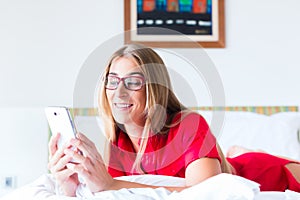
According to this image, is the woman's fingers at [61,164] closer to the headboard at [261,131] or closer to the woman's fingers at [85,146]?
the woman's fingers at [85,146]

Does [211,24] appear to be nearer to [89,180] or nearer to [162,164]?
[162,164]

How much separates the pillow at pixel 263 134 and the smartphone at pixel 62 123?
122 centimetres

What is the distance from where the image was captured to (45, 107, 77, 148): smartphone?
1.24 m

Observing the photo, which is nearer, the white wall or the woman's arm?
the woman's arm

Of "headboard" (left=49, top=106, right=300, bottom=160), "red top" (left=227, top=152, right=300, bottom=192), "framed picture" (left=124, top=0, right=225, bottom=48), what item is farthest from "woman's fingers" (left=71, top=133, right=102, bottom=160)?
"framed picture" (left=124, top=0, right=225, bottom=48)

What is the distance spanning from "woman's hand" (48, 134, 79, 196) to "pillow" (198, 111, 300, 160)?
115 cm

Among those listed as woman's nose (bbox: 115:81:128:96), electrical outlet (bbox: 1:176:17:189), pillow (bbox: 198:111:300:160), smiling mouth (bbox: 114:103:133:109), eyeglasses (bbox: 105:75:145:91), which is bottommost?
electrical outlet (bbox: 1:176:17:189)

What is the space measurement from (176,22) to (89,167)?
162cm

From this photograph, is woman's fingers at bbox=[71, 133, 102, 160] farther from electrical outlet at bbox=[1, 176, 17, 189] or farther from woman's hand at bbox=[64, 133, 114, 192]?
electrical outlet at bbox=[1, 176, 17, 189]

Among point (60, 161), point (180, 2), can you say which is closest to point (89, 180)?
point (60, 161)

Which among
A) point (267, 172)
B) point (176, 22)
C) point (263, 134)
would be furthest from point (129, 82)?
point (176, 22)

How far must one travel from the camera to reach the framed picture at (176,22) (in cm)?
272

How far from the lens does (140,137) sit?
61.8 inches

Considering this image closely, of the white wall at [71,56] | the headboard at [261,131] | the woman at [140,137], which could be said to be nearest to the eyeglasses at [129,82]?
the woman at [140,137]
